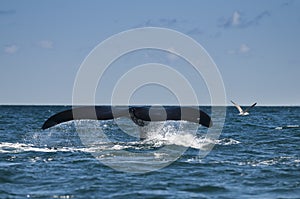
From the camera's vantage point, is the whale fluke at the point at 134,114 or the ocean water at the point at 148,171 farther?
the whale fluke at the point at 134,114

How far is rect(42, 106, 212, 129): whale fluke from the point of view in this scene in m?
11.5

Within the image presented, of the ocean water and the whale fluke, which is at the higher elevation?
the whale fluke

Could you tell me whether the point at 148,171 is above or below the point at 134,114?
below

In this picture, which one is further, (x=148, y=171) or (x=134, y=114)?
(x=134, y=114)

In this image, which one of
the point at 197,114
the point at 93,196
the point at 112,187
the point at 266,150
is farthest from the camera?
the point at 266,150

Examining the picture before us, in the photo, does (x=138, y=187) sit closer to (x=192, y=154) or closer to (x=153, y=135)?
(x=192, y=154)

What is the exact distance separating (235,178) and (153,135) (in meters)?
8.46

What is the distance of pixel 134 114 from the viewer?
1352 centimetres

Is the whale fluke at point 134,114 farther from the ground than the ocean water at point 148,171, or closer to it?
farther from the ground

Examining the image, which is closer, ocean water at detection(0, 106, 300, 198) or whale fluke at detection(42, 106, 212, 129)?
ocean water at detection(0, 106, 300, 198)

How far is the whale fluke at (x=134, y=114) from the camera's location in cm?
1154

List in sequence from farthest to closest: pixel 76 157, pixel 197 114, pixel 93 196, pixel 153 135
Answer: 1. pixel 153 135
2. pixel 76 157
3. pixel 197 114
4. pixel 93 196

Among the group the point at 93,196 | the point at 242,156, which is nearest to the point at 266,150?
the point at 242,156

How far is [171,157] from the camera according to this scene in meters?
13.2
